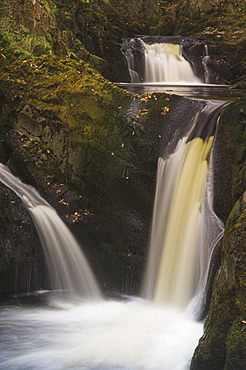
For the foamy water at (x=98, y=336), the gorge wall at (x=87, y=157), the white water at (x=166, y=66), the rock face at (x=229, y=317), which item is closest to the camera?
the rock face at (x=229, y=317)

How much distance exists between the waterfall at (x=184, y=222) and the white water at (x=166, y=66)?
21.9ft

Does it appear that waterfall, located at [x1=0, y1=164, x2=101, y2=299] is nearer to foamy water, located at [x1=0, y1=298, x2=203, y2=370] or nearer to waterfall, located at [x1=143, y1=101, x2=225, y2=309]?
foamy water, located at [x1=0, y1=298, x2=203, y2=370]

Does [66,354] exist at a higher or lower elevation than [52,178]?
lower

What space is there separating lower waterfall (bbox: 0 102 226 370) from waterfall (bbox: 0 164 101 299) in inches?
0.6

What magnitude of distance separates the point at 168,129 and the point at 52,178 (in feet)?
7.17

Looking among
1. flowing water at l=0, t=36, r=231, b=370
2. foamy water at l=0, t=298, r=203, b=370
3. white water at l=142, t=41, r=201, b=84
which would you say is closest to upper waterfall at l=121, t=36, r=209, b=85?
white water at l=142, t=41, r=201, b=84

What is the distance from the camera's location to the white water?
13398 mm

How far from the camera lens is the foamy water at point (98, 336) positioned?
4.73 metres

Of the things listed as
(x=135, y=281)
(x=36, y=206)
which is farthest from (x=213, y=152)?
(x=36, y=206)

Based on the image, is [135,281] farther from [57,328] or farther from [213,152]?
[213,152]

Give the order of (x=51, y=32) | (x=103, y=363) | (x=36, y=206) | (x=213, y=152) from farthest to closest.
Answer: (x=51, y=32)
(x=36, y=206)
(x=213, y=152)
(x=103, y=363)

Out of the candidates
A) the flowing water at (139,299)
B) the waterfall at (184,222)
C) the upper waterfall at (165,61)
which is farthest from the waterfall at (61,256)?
the upper waterfall at (165,61)

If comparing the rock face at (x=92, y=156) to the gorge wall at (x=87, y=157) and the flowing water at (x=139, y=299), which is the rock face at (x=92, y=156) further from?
the flowing water at (x=139, y=299)

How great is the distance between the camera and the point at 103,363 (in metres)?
4.69
